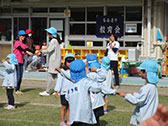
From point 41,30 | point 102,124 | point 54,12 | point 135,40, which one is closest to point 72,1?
point 54,12

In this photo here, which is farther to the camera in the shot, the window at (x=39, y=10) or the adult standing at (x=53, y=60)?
the window at (x=39, y=10)

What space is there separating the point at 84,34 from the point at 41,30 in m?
2.42

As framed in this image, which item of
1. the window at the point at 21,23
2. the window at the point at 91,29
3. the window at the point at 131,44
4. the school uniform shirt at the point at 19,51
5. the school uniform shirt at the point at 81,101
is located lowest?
the school uniform shirt at the point at 81,101

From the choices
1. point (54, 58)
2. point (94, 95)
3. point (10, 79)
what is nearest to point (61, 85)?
point (94, 95)

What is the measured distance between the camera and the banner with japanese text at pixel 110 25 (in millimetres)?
→ 15031

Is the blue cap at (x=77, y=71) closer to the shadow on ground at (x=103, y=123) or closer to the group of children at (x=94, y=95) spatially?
the group of children at (x=94, y=95)

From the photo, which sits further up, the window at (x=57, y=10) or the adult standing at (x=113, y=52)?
the window at (x=57, y=10)

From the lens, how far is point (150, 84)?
14.5 ft

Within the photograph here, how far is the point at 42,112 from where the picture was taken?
773cm

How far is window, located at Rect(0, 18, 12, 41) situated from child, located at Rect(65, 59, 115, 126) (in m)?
13.1

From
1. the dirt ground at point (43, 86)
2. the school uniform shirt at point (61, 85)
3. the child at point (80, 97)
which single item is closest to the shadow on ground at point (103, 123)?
the school uniform shirt at point (61, 85)

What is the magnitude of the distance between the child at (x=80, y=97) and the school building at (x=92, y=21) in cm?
973

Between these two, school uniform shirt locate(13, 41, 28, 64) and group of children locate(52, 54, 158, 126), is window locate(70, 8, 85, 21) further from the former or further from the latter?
group of children locate(52, 54, 158, 126)

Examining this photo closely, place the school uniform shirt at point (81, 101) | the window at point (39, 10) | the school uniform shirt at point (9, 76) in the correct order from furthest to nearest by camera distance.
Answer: the window at point (39, 10), the school uniform shirt at point (9, 76), the school uniform shirt at point (81, 101)
